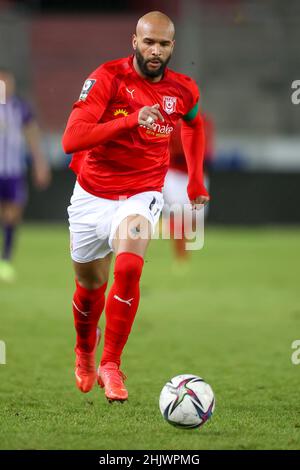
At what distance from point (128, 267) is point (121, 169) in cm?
60

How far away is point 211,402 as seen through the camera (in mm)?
4645

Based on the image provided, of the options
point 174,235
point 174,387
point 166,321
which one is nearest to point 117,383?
point 174,387

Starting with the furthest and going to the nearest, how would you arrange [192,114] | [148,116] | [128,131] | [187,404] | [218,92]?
[218,92]
[192,114]
[128,131]
[148,116]
[187,404]

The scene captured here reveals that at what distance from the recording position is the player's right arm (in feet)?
16.2

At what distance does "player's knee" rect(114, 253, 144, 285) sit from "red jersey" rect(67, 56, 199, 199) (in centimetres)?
41

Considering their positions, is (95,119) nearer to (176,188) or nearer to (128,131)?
(128,131)

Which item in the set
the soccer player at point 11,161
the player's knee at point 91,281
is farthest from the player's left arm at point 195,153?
the soccer player at point 11,161

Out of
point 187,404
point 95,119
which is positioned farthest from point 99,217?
point 187,404

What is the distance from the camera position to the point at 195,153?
5812 mm

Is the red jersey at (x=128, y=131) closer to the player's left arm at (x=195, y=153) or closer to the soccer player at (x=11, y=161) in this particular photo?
the player's left arm at (x=195, y=153)

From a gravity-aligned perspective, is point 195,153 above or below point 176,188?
above

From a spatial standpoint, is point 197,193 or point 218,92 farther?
point 218,92

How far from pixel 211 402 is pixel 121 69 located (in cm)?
182
